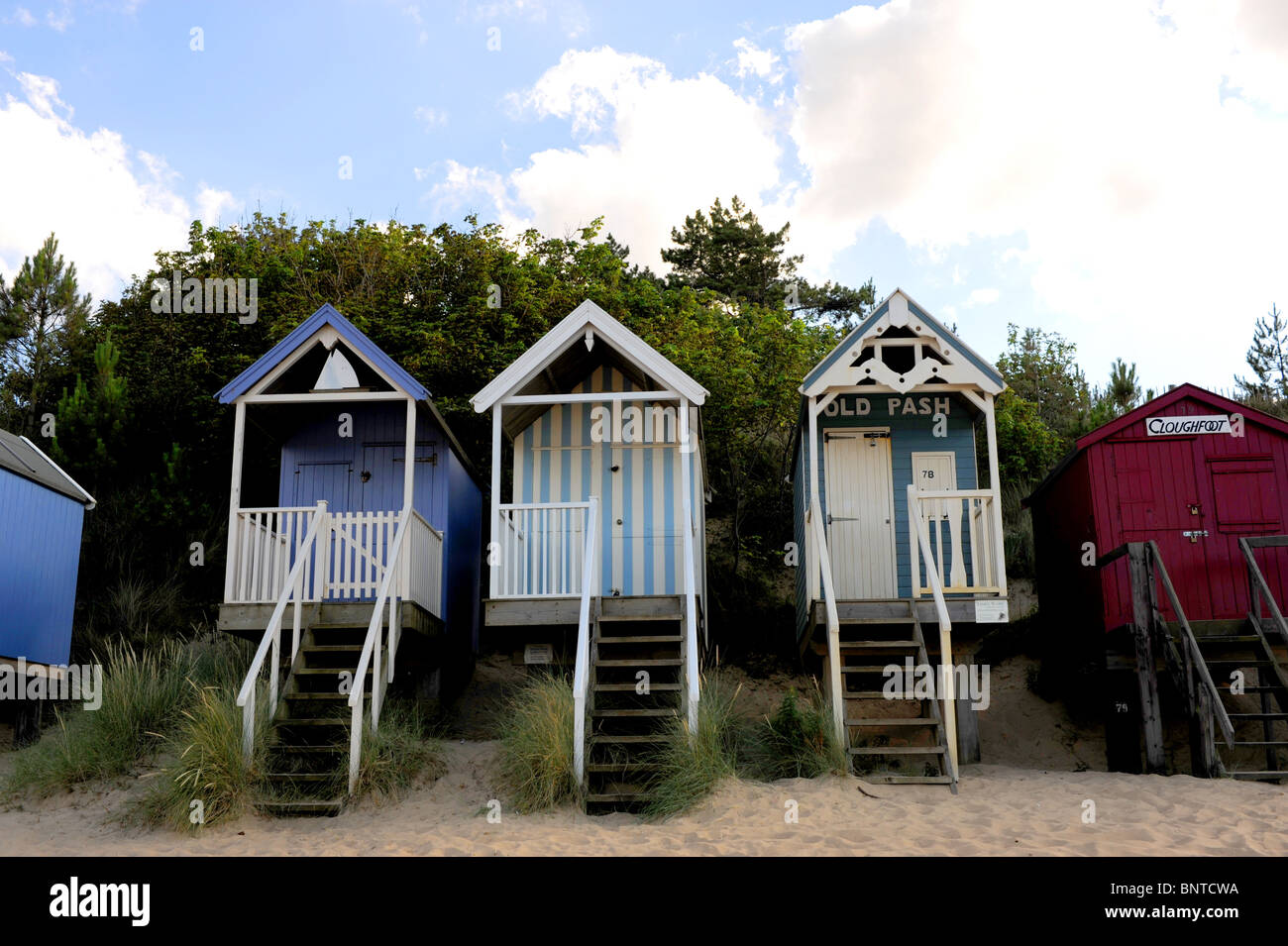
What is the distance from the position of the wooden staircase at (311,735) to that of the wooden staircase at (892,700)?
15.7 ft

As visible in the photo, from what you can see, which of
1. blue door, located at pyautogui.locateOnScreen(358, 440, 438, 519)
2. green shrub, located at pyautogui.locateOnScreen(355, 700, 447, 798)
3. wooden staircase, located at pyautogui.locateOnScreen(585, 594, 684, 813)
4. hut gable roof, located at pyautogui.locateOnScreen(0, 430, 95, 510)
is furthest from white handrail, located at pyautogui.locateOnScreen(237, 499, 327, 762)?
hut gable roof, located at pyautogui.locateOnScreen(0, 430, 95, 510)

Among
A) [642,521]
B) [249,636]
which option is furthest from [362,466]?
[642,521]

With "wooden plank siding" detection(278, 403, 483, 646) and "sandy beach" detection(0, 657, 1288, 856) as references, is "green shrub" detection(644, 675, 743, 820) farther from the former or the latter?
"wooden plank siding" detection(278, 403, 483, 646)

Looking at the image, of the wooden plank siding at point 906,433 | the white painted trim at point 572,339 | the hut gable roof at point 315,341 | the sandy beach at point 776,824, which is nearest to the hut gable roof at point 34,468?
the hut gable roof at point 315,341

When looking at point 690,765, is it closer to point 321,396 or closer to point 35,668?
point 321,396

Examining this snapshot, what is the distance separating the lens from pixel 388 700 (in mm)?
12297

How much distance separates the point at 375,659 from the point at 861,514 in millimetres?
6330

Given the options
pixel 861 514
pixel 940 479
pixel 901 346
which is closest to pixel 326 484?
pixel 861 514

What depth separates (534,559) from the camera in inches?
498

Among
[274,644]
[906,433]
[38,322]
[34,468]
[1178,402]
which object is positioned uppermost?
[38,322]

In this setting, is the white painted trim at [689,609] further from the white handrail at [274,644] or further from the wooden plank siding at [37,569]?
the wooden plank siding at [37,569]

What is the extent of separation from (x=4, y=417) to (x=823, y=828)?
705 inches
